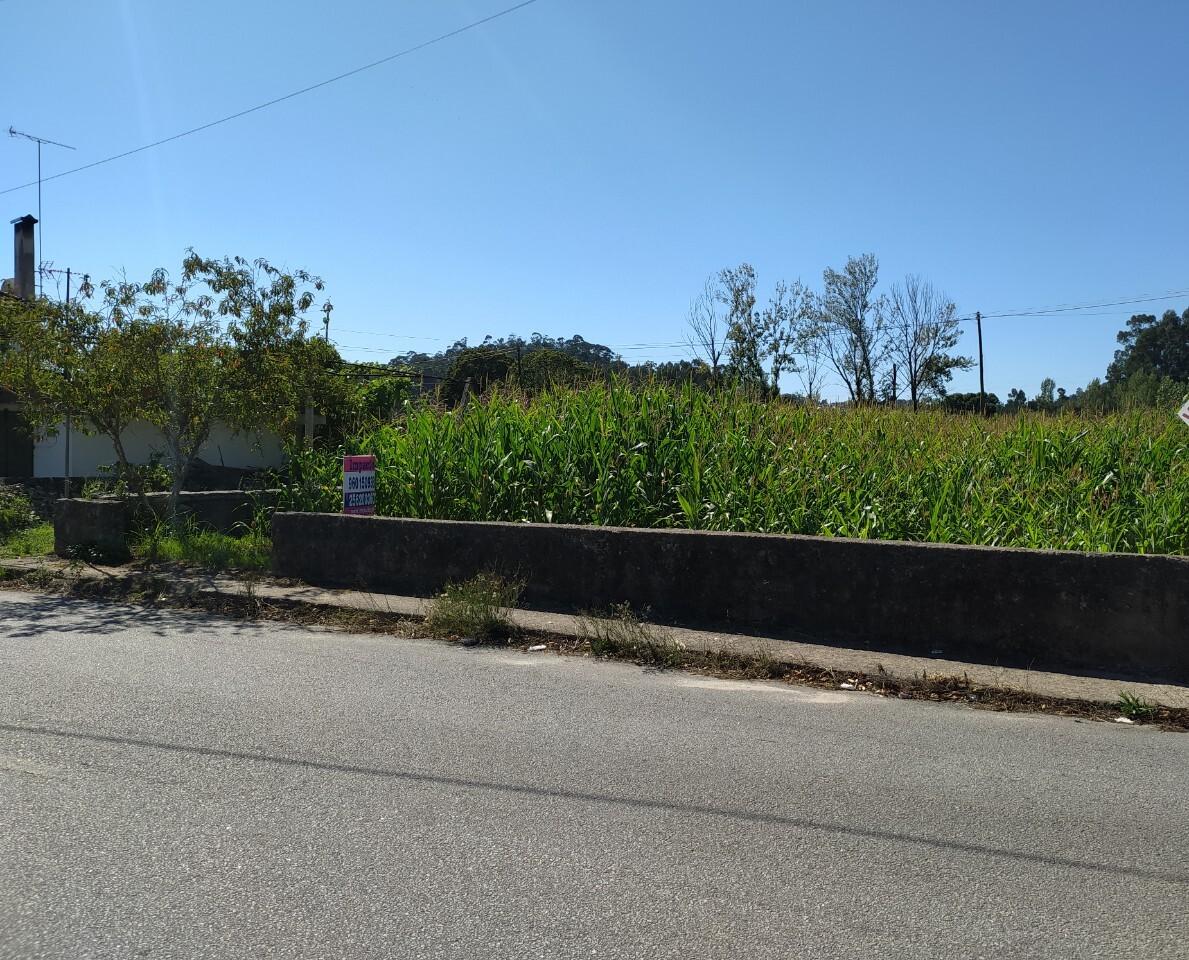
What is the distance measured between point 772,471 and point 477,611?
3.76 meters

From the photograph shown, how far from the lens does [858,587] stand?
26.8 ft

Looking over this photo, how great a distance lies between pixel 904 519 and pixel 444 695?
491 centimetres

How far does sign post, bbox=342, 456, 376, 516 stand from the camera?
11250 mm

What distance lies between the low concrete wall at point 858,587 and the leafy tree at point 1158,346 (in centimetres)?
6164

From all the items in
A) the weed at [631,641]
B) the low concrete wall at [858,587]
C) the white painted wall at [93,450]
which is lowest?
the weed at [631,641]

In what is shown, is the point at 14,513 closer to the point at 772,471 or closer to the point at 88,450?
the point at 88,450

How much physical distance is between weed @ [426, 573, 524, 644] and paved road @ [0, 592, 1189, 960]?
1.43 metres

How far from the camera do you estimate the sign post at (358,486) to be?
443 inches

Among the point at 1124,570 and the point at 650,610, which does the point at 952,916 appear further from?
the point at 650,610

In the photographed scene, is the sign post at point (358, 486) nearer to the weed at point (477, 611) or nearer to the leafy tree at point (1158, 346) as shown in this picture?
the weed at point (477, 611)

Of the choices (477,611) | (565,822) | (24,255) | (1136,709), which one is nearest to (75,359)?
(477,611)

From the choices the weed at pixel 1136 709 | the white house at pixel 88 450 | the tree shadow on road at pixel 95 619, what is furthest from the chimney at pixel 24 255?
the weed at pixel 1136 709

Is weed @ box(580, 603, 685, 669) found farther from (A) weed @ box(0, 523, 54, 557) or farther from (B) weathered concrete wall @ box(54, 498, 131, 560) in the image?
(A) weed @ box(0, 523, 54, 557)

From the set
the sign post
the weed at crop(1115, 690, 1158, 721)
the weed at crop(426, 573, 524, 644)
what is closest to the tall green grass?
the sign post
